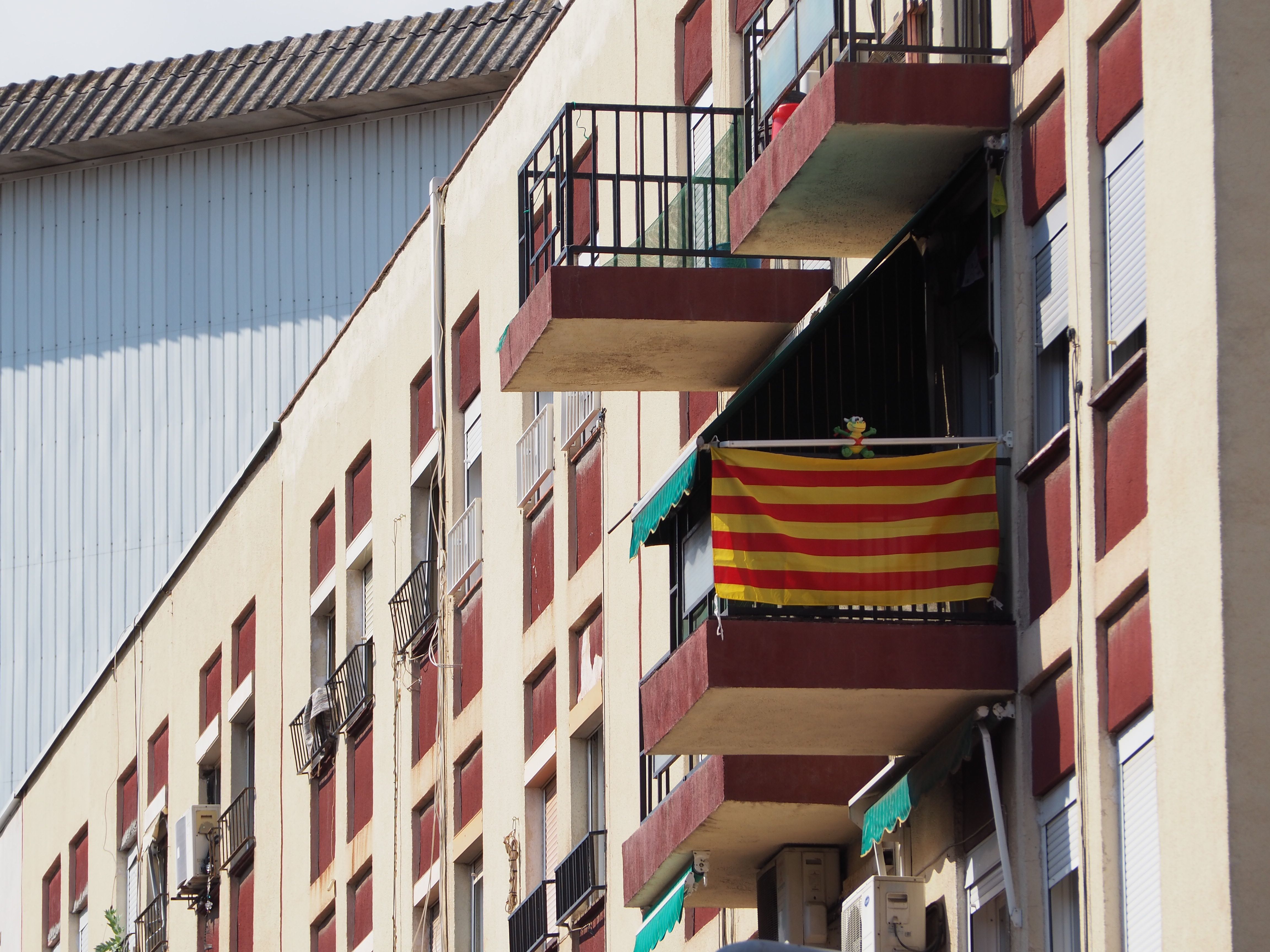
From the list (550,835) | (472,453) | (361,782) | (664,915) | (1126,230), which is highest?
(472,453)

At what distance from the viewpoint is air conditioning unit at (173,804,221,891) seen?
36.6m

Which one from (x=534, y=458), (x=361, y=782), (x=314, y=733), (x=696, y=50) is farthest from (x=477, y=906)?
(x=696, y=50)

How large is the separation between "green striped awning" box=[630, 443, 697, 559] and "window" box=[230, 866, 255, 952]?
18613 mm

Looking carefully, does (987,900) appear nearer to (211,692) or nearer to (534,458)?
(534,458)

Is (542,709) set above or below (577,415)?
below

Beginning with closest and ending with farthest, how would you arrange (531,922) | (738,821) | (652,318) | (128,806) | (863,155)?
(863,155) < (738,821) < (652,318) < (531,922) < (128,806)

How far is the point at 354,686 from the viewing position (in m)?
32.9

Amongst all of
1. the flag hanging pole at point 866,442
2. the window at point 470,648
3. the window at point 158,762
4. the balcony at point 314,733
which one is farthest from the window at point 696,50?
the window at point 158,762

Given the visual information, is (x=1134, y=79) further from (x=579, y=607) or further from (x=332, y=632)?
(x=332, y=632)

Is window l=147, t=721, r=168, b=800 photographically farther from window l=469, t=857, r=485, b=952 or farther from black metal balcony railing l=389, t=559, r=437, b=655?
window l=469, t=857, r=485, b=952

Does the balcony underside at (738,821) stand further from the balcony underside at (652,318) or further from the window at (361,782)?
the window at (361,782)

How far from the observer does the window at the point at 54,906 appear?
148 ft

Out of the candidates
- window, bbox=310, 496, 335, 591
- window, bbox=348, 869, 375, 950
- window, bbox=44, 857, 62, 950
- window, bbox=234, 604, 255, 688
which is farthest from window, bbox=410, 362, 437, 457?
window, bbox=44, 857, 62, 950

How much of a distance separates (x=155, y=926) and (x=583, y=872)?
15786 millimetres
